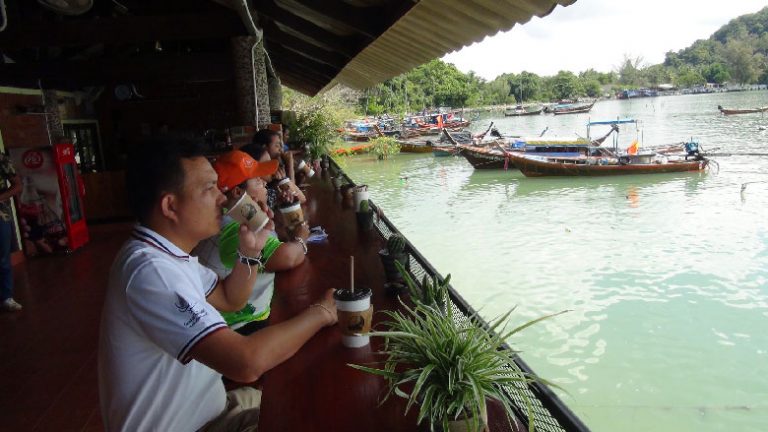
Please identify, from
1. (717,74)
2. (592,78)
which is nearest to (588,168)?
(592,78)

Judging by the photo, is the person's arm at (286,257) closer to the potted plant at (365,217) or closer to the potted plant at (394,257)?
the potted plant at (394,257)

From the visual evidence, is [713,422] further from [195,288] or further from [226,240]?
[195,288]

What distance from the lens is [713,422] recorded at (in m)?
5.81

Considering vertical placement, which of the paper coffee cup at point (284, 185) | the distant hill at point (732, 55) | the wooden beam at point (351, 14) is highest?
the distant hill at point (732, 55)

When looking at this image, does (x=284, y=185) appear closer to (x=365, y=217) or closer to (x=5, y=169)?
(x=365, y=217)

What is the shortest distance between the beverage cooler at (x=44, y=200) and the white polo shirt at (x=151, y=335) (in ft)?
18.1

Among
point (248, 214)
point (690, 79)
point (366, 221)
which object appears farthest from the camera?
point (690, 79)

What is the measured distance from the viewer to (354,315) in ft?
4.94

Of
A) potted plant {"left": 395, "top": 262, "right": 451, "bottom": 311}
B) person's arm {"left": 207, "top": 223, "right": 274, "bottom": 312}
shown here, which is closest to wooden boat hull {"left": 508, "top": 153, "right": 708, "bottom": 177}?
potted plant {"left": 395, "top": 262, "right": 451, "bottom": 311}

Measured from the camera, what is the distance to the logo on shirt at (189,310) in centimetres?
113

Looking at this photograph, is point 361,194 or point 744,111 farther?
point 744,111

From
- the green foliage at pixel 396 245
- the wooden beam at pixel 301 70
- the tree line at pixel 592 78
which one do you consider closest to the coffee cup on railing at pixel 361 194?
the green foliage at pixel 396 245

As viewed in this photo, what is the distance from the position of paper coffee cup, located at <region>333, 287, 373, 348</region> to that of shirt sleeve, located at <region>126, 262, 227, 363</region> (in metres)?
0.41

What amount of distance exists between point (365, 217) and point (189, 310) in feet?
6.71
